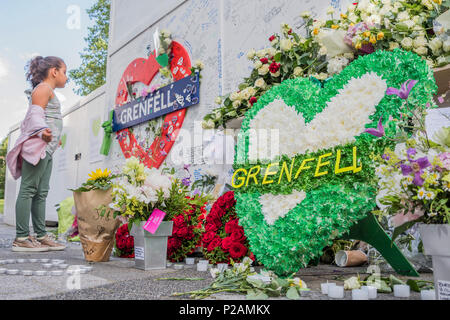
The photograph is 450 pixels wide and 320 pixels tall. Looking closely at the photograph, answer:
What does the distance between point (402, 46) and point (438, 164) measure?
0.93 metres

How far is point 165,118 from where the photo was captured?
3994 mm

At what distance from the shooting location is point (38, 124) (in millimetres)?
2977

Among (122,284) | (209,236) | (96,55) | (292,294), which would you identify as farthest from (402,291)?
(96,55)

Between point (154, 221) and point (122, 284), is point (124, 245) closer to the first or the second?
point (154, 221)

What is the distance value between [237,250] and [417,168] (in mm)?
1208

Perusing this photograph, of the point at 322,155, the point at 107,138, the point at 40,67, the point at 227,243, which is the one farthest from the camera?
the point at 107,138

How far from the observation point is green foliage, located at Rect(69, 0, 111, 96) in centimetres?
656

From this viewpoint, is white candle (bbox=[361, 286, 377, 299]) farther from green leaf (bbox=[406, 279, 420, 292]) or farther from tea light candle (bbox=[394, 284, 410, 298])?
green leaf (bbox=[406, 279, 420, 292])

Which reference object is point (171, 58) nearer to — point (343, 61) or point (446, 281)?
point (343, 61)

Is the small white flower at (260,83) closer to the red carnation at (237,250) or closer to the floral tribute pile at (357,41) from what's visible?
the floral tribute pile at (357,41)

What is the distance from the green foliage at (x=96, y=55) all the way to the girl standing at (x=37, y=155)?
312 centimetres

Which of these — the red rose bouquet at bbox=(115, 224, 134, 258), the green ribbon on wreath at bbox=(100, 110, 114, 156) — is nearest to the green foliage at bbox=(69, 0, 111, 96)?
the green ribbon on wreath at bbox=(100, 110, 114, 156)

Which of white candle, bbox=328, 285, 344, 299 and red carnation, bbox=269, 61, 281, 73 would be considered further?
red carnation, bbox=269, 61, 281, 73

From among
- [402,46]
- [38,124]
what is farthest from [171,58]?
[402,46]
